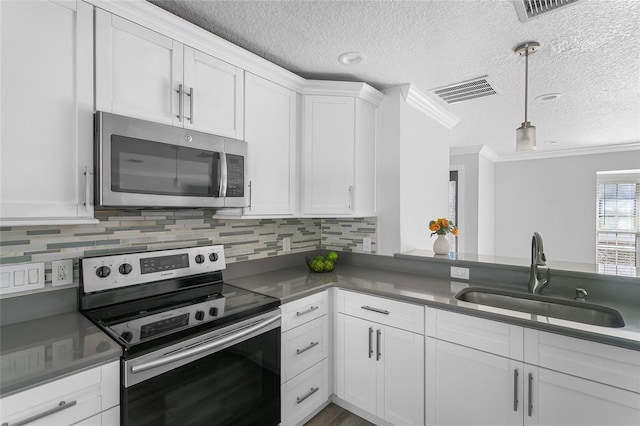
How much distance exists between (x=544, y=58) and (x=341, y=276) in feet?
6.42

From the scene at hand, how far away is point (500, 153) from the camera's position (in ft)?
17.4

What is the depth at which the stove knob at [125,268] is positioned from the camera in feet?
5.23

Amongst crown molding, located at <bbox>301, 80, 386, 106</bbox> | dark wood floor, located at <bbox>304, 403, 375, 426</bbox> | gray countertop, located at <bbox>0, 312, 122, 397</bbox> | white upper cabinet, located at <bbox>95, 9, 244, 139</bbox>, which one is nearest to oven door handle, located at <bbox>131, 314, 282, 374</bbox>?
gray countertop, located at <bbox>0, 312, 122, 397</bbox>

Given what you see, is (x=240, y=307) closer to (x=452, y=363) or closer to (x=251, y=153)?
(x=251, y=153)

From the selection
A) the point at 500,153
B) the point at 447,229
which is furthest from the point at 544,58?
the point at 500,153

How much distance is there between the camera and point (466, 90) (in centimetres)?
256

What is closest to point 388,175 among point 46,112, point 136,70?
point 136,70

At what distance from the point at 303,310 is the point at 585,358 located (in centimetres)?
138

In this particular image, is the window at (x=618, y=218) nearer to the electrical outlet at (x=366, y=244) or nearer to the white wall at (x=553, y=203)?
the white wall at (x=553, y=203)

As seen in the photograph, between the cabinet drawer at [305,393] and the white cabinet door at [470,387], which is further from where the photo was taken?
the cabinet drawer at [305,393]

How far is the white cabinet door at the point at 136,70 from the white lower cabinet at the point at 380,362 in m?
1.55

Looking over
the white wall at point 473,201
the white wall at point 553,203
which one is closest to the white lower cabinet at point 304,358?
the white wall at point 473,201

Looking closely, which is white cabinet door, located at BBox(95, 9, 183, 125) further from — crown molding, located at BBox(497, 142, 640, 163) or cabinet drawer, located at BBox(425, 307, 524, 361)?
crown molding, located at BBox(497, 142, 640, 163)

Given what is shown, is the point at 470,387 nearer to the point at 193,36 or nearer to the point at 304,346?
the point at 304,346
